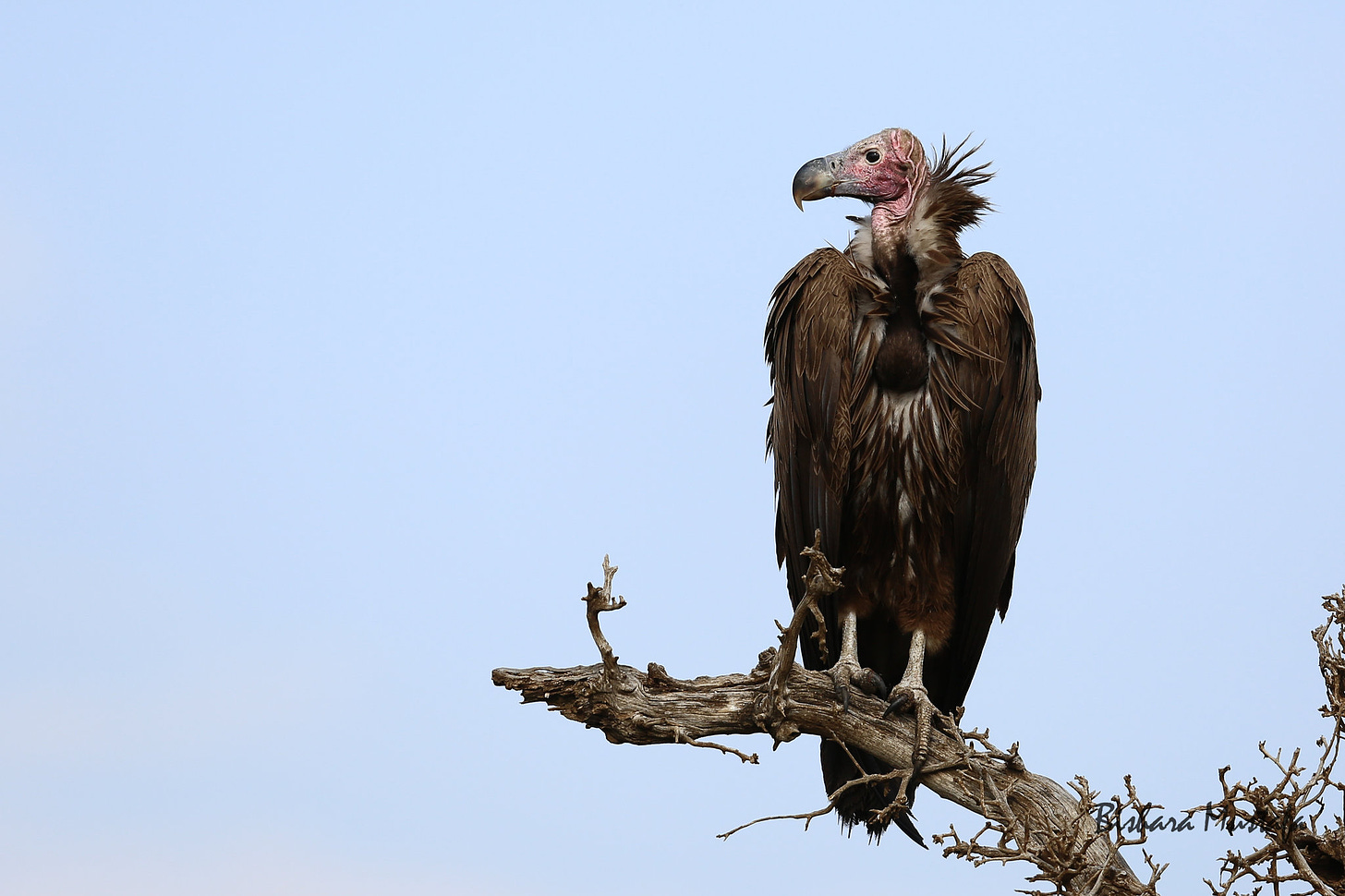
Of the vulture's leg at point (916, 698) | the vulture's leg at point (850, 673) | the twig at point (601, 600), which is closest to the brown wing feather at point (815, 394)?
the vulture's leg at point (850, 673)

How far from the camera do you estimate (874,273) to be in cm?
514

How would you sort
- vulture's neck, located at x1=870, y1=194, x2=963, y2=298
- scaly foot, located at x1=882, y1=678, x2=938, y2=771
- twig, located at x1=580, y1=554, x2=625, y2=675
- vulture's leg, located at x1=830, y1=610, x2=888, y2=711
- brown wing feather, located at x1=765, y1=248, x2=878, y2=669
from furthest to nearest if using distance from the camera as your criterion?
1. vulture's neck, located at x1=870, y1=194, x2=963, y2=298
2. brown wing feather, located at x1=765, y1=248, x2=878, y2=669
3. vulture's leg, located at x1=830, y1=610, x2=888, y2=711
4. scaly foot, located at x1=882, y1=678, x2=938, y2=771
5. twig, located at x1=580, y1=554, x2=625, y2=675

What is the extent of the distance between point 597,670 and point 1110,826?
168 centimetres

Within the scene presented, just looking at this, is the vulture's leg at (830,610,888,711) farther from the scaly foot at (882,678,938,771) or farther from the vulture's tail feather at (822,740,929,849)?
the vulture's tail feather at (822,740,929,849)

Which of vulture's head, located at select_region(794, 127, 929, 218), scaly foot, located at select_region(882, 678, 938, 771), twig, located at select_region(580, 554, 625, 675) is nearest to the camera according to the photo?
twig, located at select_region(580, 554, 625, 675)

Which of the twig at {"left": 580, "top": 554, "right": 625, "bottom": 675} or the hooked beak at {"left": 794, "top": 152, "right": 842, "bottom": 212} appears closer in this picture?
the twig at {"left": 580, "top": 554, "right": 625, "bottom": 675}

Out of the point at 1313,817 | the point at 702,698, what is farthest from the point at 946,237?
the point at 1313,817

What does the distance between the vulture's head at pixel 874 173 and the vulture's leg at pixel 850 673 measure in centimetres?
178

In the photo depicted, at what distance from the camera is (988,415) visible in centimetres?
491

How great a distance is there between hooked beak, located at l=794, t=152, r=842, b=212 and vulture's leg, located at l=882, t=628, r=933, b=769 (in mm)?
1877

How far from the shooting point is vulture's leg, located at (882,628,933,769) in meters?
4.59

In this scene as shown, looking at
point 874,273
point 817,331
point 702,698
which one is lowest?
point 702,698

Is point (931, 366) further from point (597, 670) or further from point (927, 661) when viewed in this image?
point (597, 670)

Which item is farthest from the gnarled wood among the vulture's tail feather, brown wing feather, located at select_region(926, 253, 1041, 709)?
brown wing feather, located at select_region(926, 253, 1041, 709)
